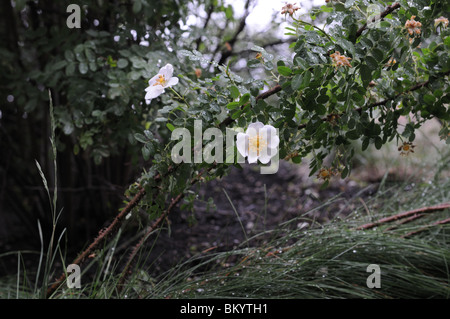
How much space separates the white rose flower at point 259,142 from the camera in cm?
93

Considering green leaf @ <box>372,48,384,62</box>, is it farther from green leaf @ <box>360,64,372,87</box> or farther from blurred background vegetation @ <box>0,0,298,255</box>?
blurred background vegetation @ <box>0,0,298,255</box>

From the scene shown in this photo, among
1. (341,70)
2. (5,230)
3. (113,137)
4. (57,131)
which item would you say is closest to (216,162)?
(341,70)

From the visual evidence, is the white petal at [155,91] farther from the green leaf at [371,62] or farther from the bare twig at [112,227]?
the green leaf at [371,62]

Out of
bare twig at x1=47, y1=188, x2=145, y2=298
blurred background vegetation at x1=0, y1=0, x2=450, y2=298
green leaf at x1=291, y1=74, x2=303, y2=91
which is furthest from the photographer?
blurred background vegetation at x1=0, y1=0, x2=450, y2=298

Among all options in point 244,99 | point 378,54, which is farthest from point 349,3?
point 244,99

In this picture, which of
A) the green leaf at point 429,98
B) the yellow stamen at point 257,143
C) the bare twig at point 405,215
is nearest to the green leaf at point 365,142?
the green leaf at point 429,98

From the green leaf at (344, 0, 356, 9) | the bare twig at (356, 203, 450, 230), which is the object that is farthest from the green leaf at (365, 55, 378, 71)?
the bare twig at (356, 203, 450, 230)

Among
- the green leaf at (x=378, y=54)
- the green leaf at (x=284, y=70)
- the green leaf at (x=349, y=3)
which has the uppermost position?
the green leaf at (x=349, y=3)

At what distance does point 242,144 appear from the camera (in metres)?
0.93

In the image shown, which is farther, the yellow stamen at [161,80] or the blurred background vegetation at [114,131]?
the blurred background vegetation at [114,131]

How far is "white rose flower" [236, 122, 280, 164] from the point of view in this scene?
934 mm

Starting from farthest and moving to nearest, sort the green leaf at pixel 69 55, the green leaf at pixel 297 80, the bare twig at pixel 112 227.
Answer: the green leaf at pixel 69 55
the bare twig at pixel 112 227
the green leaf at pixel 297 80

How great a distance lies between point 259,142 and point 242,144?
4 centimetres

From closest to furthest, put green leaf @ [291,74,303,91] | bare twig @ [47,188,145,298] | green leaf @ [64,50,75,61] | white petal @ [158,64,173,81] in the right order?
green leaf @ [291,74,303,91] < white petal @ [158,64,173,81] < bare twig @ [47,188,145,298] < green leaf @ [64,50,75,61]
